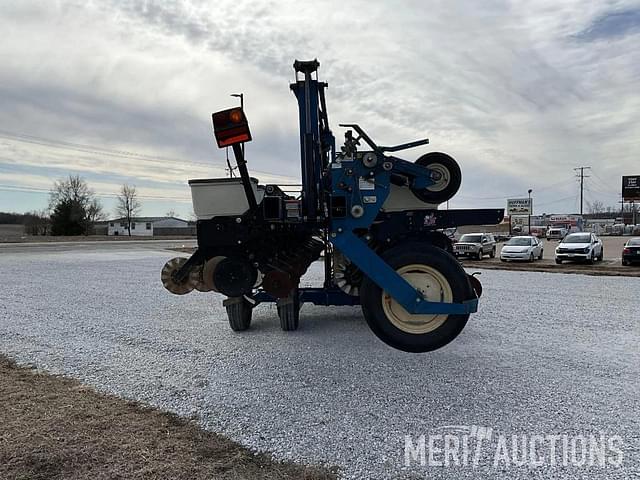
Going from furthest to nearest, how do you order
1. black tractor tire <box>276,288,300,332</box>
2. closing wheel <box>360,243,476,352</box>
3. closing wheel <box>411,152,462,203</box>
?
black tractor tire <box>276,288,300,332</box>, closing wheel <box>411,152,462,203</box>, closing wheel <box>360,243,476,352</box>

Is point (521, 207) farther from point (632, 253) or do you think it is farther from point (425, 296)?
point (425, 296)

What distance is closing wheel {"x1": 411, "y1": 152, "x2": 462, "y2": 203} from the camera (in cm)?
482

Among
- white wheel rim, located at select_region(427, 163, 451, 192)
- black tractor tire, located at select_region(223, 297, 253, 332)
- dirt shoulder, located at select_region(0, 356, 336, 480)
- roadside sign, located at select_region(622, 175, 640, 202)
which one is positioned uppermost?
roadside sign, located at select_region(622, 175, 640, 202)

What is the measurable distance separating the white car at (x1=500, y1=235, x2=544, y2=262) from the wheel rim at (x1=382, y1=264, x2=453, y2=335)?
73.3 ft

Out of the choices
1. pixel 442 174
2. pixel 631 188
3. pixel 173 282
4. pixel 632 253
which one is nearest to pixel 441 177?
pixel 442 174

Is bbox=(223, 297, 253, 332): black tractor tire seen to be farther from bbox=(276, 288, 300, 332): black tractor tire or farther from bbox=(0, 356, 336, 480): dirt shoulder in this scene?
bbox=(0, 356, 336, 480): dirt shoulder

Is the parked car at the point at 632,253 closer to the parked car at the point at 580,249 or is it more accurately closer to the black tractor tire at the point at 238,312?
the parked car at the point at 580,249

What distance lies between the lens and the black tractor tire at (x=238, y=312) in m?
7.40

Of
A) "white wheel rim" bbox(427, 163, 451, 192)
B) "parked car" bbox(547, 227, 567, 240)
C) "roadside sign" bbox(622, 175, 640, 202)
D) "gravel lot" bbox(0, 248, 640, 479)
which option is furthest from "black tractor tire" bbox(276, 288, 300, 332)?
"parked car" bbox(547, 227, 567, 240)

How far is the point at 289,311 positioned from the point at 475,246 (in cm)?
2133

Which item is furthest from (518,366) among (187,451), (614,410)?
(187,451)

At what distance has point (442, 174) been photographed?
192 inches

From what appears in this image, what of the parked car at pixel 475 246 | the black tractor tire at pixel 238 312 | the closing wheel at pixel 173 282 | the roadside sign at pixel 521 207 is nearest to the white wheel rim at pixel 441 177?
the closing wheel at pixel 173 282

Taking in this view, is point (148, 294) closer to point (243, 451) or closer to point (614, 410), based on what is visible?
point (243, 451)
